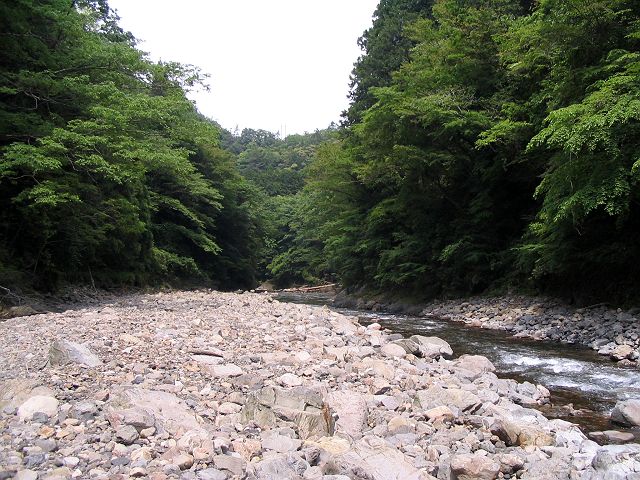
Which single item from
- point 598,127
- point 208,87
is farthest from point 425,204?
point 598,127

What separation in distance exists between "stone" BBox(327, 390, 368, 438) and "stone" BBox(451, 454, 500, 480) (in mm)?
968

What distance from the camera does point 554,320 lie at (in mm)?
12008

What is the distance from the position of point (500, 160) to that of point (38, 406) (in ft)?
51.8

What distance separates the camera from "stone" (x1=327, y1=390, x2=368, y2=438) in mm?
4254

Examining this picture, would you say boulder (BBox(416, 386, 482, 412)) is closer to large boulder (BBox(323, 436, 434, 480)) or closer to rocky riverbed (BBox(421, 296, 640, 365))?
large boulder (BBox(323, 436, 434, 480))

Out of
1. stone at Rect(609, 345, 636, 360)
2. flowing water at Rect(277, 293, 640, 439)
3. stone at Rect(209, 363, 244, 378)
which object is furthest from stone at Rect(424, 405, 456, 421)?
stone at Rect(609, 345, 636, 360)

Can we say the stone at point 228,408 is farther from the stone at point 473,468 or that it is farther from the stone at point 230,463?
the stone at point 473,468

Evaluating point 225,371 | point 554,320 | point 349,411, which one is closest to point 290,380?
point 225,371

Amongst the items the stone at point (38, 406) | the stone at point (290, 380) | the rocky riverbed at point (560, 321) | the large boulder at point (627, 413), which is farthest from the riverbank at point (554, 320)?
the stone at point (38, 406)

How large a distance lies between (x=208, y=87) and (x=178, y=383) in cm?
1388

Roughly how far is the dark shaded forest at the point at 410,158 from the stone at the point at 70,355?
5600mm

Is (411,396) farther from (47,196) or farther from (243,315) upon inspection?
(47,196)

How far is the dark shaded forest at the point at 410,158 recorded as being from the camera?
10227 millimetres

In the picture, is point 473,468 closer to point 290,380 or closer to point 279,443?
point 279,443
